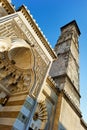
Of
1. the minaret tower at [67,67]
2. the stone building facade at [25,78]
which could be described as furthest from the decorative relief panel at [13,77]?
the minaret tower at [67,67]

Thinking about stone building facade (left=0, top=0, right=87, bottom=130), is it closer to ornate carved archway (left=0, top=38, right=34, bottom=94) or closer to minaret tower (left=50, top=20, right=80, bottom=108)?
ornate carved archway (left=0, top=38, right=34, bottom=94)

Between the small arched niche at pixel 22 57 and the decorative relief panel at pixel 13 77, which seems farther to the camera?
the small arched niche at pixel 22 57

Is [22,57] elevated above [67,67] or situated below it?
below

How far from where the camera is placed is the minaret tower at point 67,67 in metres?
9.84

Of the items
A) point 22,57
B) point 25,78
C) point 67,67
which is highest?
point 67,67

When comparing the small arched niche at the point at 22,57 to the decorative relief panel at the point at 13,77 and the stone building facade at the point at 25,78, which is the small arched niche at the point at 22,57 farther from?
the decorative relief panel at the point at 13,77

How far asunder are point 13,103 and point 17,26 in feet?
9.30

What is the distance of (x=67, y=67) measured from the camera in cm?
1081

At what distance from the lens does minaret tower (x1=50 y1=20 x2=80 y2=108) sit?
984 centimetres

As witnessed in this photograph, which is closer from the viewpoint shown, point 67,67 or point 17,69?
point 17,69

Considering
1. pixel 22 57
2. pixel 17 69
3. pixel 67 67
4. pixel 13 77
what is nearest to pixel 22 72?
pixel 17 69

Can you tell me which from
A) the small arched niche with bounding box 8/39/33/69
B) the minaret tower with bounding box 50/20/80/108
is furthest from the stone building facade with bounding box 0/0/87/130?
the minaret tower with bounding box 50/20/80/108

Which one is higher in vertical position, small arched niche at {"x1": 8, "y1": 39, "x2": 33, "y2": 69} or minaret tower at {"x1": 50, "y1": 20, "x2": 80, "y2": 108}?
minaret tower at {"x1": 50, "y1": 20, "x2": 80, "y2": 108}

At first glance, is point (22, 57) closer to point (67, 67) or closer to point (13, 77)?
Answer: point (13, 77)
